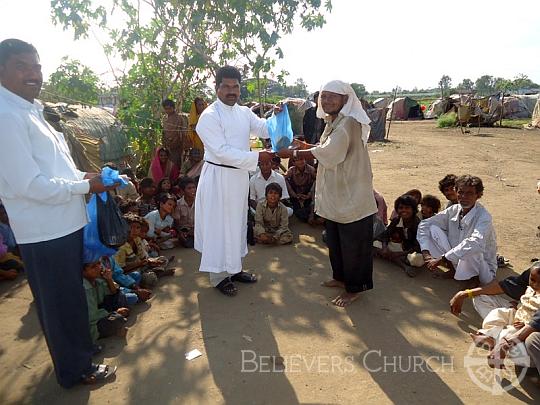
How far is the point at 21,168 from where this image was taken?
6.12 feet

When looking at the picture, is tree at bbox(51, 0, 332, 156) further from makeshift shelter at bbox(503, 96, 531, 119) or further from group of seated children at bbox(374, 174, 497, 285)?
makeshift shelter at bbox(503, 96, 531, 119)

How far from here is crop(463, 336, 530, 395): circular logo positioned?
8.05 feet

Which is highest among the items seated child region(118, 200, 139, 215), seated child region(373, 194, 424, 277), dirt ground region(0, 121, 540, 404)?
seated child region(118, 200, 139, 215)

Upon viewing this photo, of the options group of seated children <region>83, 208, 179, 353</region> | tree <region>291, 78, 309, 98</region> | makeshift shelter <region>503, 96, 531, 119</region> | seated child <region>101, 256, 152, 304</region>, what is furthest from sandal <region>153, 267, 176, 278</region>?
tree <region>291, 78, 309, 98</region>

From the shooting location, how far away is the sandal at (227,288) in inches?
144

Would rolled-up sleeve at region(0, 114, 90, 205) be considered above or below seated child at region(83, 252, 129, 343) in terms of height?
above

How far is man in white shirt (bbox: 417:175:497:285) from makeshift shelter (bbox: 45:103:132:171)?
5149 mm

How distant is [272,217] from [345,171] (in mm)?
2127

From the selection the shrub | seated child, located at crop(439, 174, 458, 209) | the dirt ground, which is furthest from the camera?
the shrub

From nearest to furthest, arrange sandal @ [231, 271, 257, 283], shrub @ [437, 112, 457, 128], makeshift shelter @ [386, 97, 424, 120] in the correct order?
1. sandal @ [231, 271, 257, 283]
2. shrub @ [437, 112, 457, 128]
3. makeshift shelter @ [386, 97, 424, 120]

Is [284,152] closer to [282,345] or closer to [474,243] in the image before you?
[282,345]

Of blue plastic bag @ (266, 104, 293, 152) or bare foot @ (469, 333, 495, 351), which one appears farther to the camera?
blue plastic bag @ (266, 104, 293, 152)

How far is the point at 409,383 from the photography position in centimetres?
249

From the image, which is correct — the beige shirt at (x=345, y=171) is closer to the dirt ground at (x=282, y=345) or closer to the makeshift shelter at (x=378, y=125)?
the dirt ground at (x=282, y=345)
